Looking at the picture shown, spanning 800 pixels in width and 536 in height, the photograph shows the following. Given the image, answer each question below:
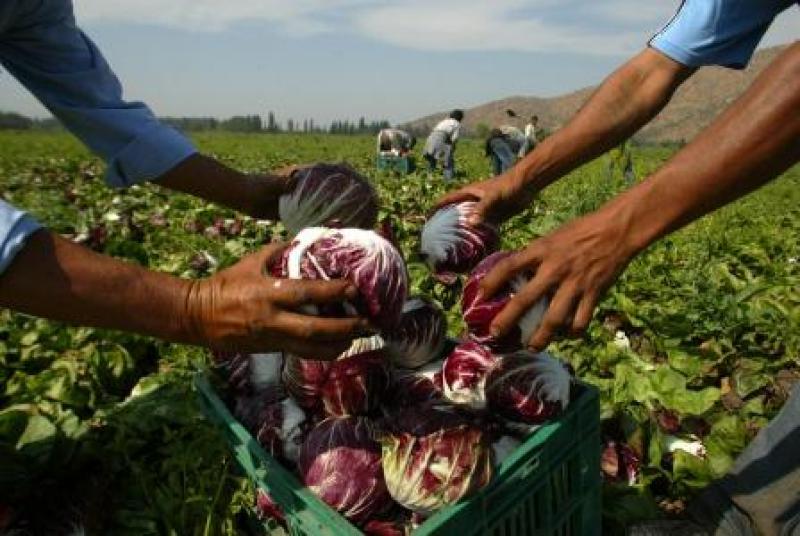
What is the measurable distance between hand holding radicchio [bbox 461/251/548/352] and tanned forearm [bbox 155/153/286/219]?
111 centimetres

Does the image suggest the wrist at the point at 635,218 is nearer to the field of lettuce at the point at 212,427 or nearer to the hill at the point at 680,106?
the field of lettuce at the point at 212,427

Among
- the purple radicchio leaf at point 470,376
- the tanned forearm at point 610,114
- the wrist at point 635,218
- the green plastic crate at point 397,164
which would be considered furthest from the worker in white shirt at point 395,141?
the wrist at point 635,218

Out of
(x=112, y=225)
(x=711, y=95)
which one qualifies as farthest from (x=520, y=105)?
(x=112, y=225)

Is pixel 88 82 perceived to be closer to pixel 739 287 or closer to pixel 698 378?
pixel 698 378

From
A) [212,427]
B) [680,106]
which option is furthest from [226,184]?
[680,106]

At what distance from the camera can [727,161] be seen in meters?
1.74

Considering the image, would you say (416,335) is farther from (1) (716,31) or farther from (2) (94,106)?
(2) (94,106)

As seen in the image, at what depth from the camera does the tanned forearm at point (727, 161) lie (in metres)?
1.69

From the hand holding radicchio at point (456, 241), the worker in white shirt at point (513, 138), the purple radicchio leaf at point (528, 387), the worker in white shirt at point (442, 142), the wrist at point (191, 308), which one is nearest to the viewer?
the wrist at point (191, 308)

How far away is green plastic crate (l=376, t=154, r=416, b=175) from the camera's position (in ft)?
51.9

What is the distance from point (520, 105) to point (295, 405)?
183085mm

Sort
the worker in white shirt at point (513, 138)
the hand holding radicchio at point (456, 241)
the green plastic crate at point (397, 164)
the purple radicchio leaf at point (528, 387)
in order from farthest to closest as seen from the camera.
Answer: the green plastic crate at point (397, 164), the worker in white shirt at point (513, 138), the hand holding radicchio at point (456, 241), the purple radicchio leaf at point (528, 387)

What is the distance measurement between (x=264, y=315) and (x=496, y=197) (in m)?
1.24

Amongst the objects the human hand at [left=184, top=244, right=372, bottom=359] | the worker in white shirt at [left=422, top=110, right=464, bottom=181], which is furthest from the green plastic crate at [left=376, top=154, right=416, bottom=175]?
the human hand at [left=184, top=244, right=372, bottom=359]
